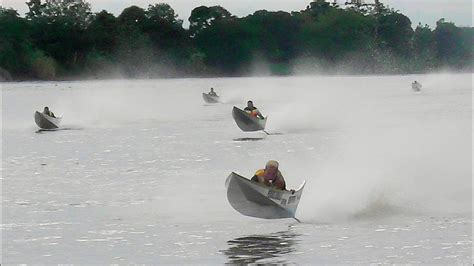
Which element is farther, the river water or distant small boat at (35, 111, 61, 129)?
distant small boat at (35, 111, 61, 129)

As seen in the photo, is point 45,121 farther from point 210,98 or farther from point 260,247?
point 260,247

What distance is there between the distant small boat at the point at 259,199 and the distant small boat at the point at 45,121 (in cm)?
5047

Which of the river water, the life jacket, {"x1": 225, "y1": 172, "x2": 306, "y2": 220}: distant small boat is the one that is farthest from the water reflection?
the life jacket

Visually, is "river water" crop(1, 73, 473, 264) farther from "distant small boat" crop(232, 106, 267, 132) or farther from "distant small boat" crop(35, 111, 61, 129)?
"distant small boat" crop(232, 106, 267, 132)

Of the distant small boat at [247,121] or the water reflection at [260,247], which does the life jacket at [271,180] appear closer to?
the water reflection at [260,247]

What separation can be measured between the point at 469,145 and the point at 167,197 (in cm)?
2492

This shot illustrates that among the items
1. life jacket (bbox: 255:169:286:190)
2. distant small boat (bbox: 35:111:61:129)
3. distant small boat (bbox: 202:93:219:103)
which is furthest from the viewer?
distant small boat (bbox: 202:93:219:103)

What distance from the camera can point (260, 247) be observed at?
1139 inches

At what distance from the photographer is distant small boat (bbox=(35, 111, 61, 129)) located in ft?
267

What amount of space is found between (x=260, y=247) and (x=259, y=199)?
2.66 meters

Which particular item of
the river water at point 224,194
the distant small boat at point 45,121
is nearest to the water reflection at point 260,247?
the river water at point 224,194

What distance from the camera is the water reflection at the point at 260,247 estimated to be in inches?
1085

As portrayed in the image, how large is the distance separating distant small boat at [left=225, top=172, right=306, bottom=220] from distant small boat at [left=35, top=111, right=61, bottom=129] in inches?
1987

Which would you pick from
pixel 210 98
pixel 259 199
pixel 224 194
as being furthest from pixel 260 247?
pixel 210 98
